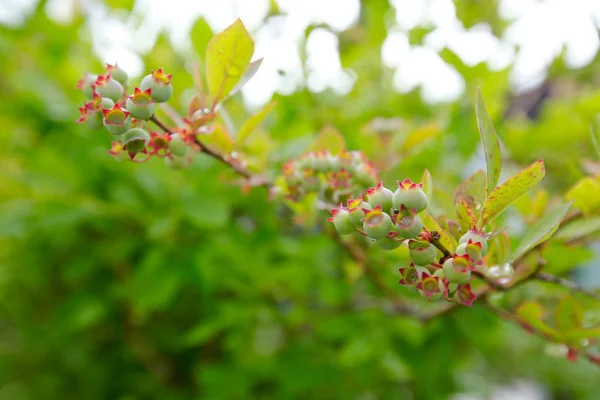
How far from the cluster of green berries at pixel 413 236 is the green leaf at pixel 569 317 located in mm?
178

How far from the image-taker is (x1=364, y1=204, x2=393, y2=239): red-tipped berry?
0.30 metres

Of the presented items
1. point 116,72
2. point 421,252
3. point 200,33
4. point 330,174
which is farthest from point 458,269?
point 200,33

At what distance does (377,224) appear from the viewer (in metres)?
0.30

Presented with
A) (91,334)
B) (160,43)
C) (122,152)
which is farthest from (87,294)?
(122,152)

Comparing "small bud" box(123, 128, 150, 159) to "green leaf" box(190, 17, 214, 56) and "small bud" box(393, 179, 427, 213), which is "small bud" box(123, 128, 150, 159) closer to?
"small bud" box(393, 179, 427, 213)

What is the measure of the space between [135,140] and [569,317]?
385 mm

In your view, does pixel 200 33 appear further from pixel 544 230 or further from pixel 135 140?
pixel 544 230

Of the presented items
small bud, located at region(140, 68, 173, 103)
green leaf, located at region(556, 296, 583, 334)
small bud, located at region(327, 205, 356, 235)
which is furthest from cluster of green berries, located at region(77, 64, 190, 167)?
green leaf, located at region(556, 296, 583, 334)

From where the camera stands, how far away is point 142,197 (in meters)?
0.81

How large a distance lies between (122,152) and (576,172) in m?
0.52

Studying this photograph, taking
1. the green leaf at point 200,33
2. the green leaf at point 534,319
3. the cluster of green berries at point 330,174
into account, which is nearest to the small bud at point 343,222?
the cluster of green berries at point 330,174

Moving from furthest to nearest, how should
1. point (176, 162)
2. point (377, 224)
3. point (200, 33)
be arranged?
point (200, 33), point (176, 162), point (377, 224)

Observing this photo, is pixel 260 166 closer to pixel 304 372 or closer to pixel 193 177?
pixel 193 177

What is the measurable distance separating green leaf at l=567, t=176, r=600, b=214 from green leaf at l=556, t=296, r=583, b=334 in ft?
0.28
